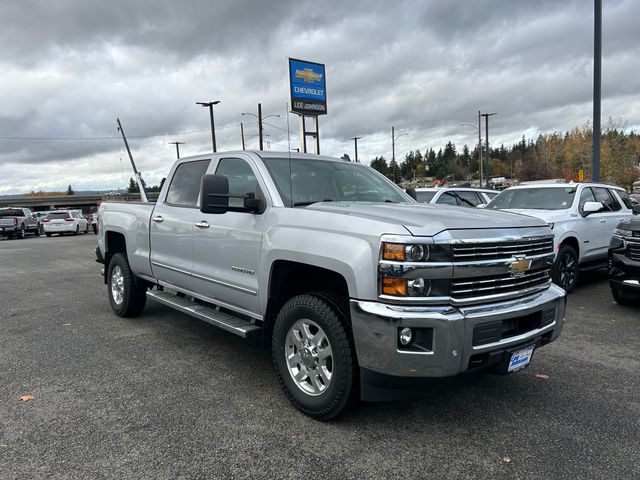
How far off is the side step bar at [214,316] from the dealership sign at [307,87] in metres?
22.8

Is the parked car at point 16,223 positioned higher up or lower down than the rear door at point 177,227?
lower down

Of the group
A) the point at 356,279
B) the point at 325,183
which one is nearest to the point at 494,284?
the point at 356,279

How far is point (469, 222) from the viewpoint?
10.7ft

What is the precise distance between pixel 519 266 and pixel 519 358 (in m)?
0.63

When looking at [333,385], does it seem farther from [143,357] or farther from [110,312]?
[110,312]

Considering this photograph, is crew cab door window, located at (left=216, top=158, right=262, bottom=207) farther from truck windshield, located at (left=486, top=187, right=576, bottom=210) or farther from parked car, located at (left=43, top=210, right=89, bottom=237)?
parked car, located at (left=43, top=210, right=89, bottom=237)

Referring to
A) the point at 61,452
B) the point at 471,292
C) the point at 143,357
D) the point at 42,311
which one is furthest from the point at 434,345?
the point at 42,311

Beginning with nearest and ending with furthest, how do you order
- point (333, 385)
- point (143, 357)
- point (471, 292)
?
point (471, 292)
point (333, 385)
point (143, 357)

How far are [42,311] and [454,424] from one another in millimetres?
6236

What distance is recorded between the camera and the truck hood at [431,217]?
3095 mm

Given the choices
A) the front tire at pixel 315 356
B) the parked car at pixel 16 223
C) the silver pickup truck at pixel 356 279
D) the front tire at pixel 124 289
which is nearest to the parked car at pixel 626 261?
the silver pickup truck at pixel 356 279

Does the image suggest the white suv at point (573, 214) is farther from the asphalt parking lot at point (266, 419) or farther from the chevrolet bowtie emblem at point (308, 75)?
the chevrolet bowtie emblem at point (308, 75)

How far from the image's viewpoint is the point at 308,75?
90.8 feet

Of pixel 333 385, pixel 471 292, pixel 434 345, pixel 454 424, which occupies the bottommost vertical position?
pixel 454 424
